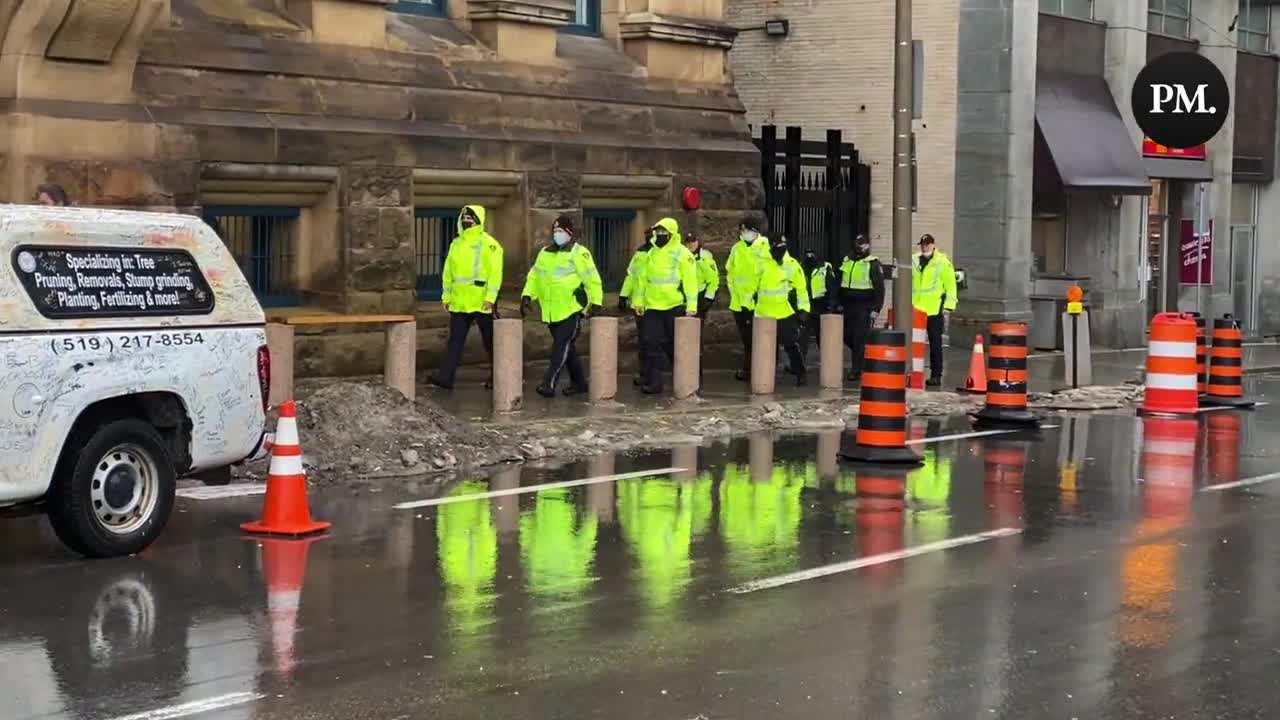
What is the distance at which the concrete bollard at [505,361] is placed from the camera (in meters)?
18.9

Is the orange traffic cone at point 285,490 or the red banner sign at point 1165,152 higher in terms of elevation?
the red banner sign at point 1165,152

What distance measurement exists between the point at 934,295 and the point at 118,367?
15059mm

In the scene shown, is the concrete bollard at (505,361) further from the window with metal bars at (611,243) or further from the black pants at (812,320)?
the black pants at (812,320)

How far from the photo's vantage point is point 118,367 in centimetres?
1096

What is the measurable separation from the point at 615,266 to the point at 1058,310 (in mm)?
9702

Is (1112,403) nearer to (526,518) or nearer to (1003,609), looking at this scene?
(526,518)

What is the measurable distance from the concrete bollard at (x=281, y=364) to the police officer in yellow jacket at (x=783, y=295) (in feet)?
Result: 24.7

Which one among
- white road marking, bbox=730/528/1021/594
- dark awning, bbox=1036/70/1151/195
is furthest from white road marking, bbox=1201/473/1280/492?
dark awning, bbox=1036/70/1151/195

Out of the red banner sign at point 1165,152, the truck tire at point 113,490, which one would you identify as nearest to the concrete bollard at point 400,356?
the truck tire at point 113,490

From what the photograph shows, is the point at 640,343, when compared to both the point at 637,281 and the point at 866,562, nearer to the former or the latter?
the point at 637,281

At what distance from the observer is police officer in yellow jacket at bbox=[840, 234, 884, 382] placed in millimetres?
24281

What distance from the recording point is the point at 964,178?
31.0 meters

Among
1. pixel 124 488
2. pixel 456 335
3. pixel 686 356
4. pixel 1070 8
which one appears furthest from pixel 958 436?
pixel 1070 8

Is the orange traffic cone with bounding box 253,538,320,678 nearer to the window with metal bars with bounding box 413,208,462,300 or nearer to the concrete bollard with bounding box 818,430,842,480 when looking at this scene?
the concrete bollard with bounding box 818,430,842,480
